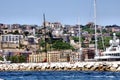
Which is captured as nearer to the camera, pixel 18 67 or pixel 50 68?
pixel 50 68

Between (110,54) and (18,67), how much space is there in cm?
1972

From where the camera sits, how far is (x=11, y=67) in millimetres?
144625

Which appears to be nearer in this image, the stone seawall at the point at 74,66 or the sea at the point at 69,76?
the sea at the point at 69,76

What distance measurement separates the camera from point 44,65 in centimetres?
13388

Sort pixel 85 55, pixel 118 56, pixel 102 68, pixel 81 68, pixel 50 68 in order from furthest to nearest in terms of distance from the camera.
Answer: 1. pixel 85 55
2. pixel 118 56
3. pixel 50 68
4. pixel 81 68
5. pixel 102 68

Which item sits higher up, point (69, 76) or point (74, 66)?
point (69, 76)

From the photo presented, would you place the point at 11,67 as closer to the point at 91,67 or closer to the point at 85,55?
the point at 91,67

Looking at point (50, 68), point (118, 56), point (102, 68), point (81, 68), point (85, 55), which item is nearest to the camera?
point (102, 68)

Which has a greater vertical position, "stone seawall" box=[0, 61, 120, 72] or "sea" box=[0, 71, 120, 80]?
"sea" box=[0, 71, 120, 80]

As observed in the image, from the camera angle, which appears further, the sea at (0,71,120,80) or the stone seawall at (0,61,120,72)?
the stone seawall at (0,61,120,72)

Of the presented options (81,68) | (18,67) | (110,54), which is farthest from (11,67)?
(81,68)

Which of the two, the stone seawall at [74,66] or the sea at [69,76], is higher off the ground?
the sea at [69,76]

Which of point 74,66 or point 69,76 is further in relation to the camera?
point 74,66

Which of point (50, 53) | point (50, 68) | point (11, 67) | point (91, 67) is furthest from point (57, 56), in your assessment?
point (91, 67)
